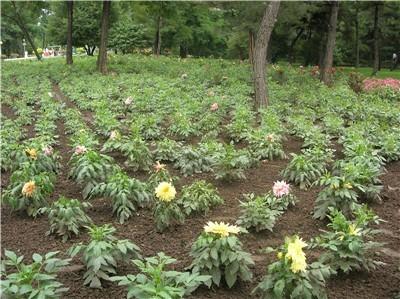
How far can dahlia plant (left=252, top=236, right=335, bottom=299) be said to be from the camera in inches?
112

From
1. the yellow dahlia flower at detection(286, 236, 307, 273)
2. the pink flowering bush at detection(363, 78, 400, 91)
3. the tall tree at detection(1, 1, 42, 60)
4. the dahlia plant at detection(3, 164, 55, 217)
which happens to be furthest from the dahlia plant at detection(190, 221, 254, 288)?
the tall tree at detection(1, 1, 42, 60)

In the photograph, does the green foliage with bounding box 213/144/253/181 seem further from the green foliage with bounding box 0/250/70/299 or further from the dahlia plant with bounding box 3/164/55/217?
the green foliage with bounding box 0/250/70/299

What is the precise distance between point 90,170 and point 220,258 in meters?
2.19

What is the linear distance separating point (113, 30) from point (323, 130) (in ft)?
95.3

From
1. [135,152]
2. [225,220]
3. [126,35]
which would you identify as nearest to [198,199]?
[225,220]

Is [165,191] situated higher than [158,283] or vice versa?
[165,191]

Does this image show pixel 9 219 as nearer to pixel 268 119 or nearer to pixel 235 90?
pixel 268 119

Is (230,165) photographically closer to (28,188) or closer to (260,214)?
(260,214)

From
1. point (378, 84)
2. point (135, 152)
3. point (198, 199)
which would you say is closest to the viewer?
point (198, 199)

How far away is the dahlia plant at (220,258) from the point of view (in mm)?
3264

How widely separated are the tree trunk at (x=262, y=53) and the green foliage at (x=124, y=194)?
17.0 feet

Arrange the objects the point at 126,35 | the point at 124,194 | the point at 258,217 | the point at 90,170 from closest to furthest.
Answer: the point at 258,217 < the point at 124,194 < the point at 90,170 < the point at 126,35

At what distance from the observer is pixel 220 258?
3338 mm

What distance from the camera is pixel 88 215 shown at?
472cm
